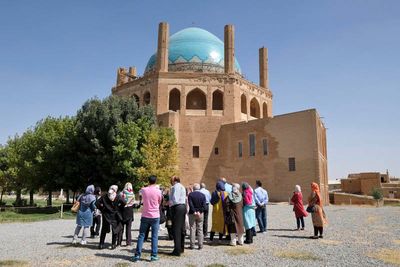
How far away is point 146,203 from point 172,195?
702 mm

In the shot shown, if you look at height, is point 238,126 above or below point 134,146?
above

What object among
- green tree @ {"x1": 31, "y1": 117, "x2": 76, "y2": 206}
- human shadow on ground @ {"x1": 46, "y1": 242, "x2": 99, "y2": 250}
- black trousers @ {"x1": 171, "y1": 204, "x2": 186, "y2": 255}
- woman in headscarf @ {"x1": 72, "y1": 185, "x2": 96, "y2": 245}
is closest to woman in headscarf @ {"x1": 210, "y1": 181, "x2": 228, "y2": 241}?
black trousers @ {"x1": 171, "y1": 204, "x2": 186, "y2": 255}

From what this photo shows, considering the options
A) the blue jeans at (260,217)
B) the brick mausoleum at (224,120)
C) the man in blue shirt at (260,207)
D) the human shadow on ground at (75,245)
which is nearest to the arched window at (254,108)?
the brick mausoleum at (224,120)

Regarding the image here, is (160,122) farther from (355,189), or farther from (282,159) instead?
(355,189)

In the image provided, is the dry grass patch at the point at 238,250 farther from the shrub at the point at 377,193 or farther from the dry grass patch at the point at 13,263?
the shrub at the point at 377,193

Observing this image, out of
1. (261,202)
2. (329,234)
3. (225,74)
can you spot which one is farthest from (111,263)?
(225,74)

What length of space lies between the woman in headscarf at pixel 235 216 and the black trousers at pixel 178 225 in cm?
149

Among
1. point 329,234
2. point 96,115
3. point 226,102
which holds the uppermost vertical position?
point 226,102

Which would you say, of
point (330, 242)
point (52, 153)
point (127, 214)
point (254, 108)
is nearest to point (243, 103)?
point (254, 108)

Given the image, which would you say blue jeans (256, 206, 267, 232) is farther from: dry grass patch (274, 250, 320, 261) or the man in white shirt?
the man in white shirt

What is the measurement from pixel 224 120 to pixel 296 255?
2472 centimetres

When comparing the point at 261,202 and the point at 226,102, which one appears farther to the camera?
the point at 226,102

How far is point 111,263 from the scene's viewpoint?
6.44 meters

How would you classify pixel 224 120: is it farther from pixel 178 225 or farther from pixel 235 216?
pixel 178 225
